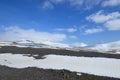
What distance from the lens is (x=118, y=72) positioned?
29.5 m

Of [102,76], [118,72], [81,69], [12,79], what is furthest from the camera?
[81,69]

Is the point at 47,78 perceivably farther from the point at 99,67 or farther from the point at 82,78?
the point at 99,67

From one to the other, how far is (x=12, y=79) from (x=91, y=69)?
1211 centimetres

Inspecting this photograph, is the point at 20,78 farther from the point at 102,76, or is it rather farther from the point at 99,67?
the point at 99,67

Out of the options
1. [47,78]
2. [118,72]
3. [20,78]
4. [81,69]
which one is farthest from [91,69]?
[20,78]

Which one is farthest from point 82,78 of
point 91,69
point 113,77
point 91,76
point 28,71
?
point 28,71

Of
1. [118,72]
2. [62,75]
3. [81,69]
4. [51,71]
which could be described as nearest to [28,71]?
[51,71]

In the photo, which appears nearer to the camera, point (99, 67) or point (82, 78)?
point (82, 78)

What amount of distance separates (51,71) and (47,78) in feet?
12.4

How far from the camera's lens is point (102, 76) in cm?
2684

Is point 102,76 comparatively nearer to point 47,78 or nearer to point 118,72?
point 118,72

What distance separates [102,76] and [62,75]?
16.4 feet

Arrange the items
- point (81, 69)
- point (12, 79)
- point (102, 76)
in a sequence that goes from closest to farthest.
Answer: point (12, 79)
point (102, 76)
point (81, 69)

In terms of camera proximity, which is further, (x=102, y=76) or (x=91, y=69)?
(x=91, y=69)
